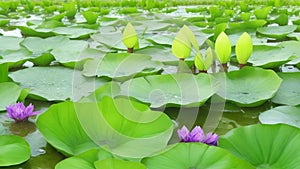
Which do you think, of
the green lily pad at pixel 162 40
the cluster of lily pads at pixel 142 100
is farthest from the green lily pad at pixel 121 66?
the green lily pad at pixel 162 40

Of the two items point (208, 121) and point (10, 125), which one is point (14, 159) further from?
point (208, 121)

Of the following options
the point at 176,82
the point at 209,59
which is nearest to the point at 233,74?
the point at 209,59

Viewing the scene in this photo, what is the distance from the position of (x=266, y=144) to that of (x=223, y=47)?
22.1 inches

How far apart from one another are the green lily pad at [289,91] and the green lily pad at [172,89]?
21 centimetres

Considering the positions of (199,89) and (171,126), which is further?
(199,89)

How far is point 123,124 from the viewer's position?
0.85 m

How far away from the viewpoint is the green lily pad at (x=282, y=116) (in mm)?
958

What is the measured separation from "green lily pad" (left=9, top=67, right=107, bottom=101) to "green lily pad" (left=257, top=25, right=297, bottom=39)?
3.84ft

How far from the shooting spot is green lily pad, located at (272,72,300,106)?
110 cm

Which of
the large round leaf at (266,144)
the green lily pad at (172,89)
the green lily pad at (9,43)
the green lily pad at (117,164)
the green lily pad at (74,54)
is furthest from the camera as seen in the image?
the green lily pad at (9,43)

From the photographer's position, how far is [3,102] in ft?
3.49

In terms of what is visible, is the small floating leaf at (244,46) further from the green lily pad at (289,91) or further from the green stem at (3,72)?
the green stem at (3,72)

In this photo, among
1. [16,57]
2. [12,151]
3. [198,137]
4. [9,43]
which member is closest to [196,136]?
[198,137]

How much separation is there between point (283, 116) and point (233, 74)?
277 millimetres
